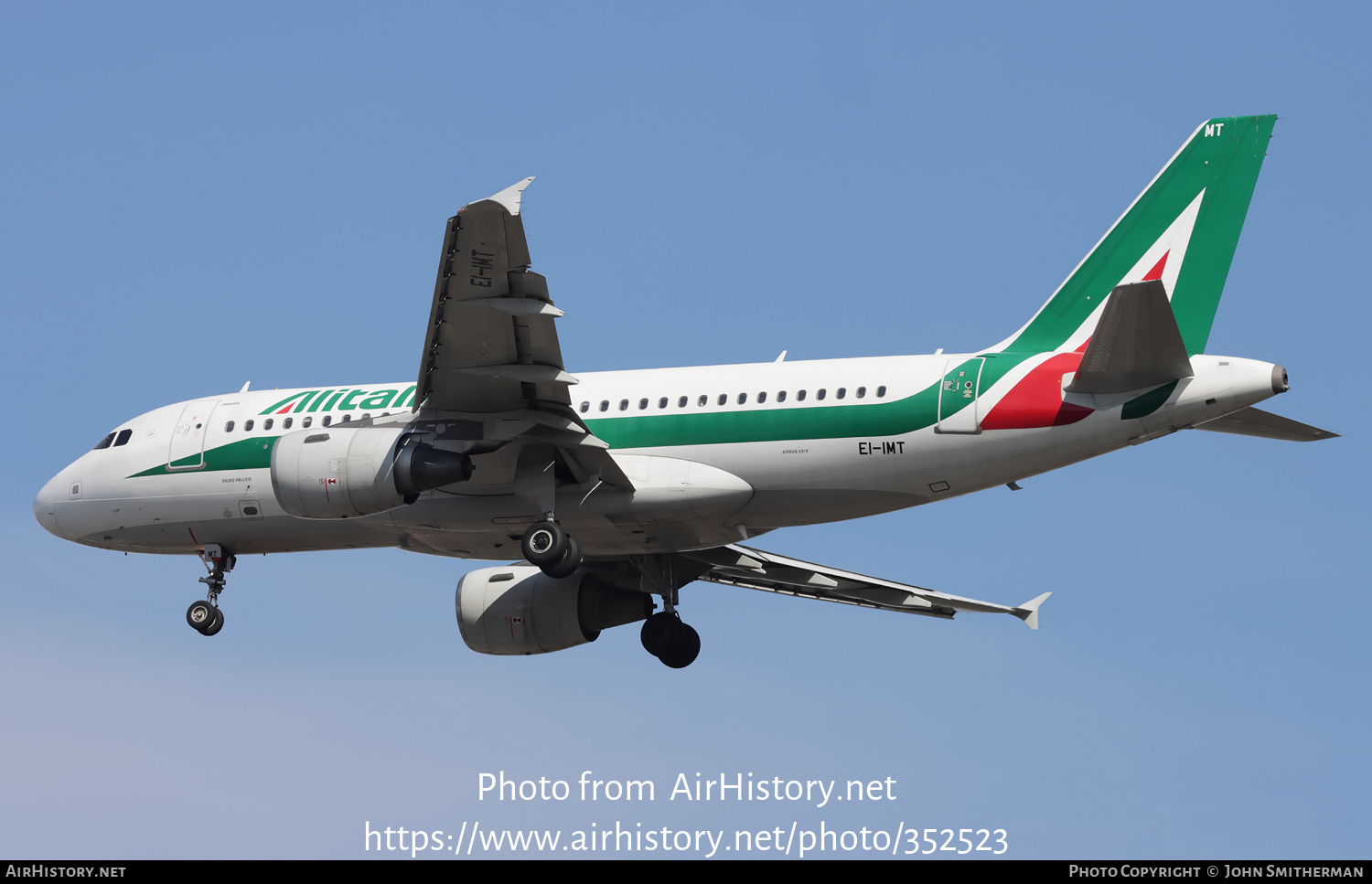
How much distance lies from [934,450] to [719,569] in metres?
7.71

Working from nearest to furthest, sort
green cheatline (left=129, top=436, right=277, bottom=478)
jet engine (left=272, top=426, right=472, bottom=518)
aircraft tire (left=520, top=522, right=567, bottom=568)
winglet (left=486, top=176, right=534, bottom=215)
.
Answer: winglet (left=486, top=176, right=534, bottom=215), jet engine (left=272, top=426, right=472, bottom=518), aircraft tire (left=520, top=522, right=567, bottom=568), green cheatline (left=129, top=436, right=277, bottom=478)

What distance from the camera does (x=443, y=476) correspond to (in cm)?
2547

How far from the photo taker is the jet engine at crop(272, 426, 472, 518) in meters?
25.5

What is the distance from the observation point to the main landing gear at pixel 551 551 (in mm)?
26250

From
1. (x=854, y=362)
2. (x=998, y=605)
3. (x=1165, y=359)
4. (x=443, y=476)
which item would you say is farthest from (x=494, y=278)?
(x=998, y=605)

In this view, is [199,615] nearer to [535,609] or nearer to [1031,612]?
[535,609]

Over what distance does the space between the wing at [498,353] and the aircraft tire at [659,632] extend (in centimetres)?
545

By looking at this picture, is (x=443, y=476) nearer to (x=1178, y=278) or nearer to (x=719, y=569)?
(x=719, y=569)

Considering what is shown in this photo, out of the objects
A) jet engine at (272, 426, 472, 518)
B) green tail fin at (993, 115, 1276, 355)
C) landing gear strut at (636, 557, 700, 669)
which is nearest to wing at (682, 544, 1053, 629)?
landing gear strut at (636, 557, 700, 669)

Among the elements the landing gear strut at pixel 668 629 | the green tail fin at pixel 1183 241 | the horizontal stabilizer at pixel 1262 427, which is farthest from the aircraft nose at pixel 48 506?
the horizontal stabilizer at pixel 1262 427

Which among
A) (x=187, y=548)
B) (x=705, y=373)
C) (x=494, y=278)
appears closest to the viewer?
(x=494, y=278)

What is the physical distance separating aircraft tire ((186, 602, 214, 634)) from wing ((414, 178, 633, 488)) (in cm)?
710

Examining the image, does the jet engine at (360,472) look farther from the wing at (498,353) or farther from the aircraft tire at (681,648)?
the aircraft tire at (681,648)

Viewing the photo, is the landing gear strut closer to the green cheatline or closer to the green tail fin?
the green cheatline
